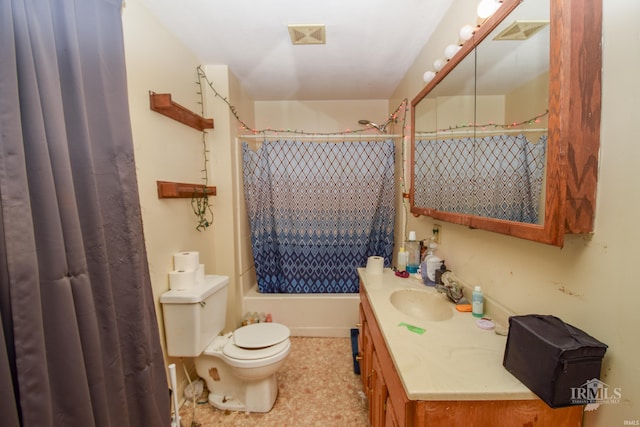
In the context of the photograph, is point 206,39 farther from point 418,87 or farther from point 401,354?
point 401,354

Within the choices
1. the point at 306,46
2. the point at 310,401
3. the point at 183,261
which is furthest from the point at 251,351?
the point at 306,46

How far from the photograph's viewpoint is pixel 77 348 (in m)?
0.82

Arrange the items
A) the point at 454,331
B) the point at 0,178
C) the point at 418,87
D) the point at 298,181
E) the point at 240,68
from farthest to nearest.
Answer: the point at 298,181, the point at 240,68, the point at 418,87, the point at 454,331, the point at 0,178

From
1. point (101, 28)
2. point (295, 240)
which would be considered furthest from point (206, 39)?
point (295, 240)

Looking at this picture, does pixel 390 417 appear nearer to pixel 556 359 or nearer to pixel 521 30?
pixel 556 359

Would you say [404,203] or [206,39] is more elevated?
[206,39]

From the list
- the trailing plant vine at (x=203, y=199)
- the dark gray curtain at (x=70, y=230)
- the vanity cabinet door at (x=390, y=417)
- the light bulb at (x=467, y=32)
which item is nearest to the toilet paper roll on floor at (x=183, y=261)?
the trailing plant vine at (x=203, y=199)

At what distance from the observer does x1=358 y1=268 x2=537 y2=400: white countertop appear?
Result: 2.33 feet

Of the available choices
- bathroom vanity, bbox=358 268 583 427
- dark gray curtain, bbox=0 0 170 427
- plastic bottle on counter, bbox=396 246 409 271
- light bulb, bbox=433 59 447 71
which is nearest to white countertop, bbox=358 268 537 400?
bathroom vanity, bbox=358 268 583 427

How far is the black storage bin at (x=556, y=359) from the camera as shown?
62cm

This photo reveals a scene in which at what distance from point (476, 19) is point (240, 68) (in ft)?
5.51

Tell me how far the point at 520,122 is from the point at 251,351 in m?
1.77

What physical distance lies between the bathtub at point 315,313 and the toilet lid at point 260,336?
59cm

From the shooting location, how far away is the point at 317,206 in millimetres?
2475
